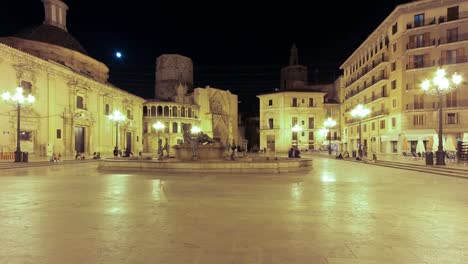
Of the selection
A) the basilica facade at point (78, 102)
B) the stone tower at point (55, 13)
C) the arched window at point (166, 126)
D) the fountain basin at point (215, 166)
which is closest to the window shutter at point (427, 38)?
the fountain basin at point (215, 166)

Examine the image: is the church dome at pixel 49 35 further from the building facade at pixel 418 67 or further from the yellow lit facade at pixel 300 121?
the building facade at pixel 418 67

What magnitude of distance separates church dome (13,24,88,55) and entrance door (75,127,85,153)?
37.4 feet

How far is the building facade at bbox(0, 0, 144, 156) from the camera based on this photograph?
26672 millimetres

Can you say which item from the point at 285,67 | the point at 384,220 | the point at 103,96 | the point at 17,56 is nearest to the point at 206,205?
the point at 384,220

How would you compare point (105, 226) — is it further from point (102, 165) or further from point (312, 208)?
point (102, 165)

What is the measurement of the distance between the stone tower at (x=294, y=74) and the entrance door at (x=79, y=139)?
43.6 m

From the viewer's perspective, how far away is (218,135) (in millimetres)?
64438

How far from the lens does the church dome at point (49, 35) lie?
1502 inches

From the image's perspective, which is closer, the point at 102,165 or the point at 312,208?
the point at 312,208

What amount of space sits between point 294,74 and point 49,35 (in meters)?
45.8

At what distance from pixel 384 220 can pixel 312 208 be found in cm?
156

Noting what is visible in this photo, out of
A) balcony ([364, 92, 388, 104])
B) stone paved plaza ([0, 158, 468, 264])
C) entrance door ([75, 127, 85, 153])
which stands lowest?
stone paved plaza ([0, 158, 468, 264])

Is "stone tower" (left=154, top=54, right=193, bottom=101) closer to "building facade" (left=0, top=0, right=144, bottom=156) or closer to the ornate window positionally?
"building facade" (left=0, top=0, right=144, bottom=156)

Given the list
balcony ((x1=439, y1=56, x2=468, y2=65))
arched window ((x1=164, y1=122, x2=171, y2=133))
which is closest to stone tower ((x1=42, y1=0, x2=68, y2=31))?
arched window ((x1=164, y1=122, x2=171, y2=133))
